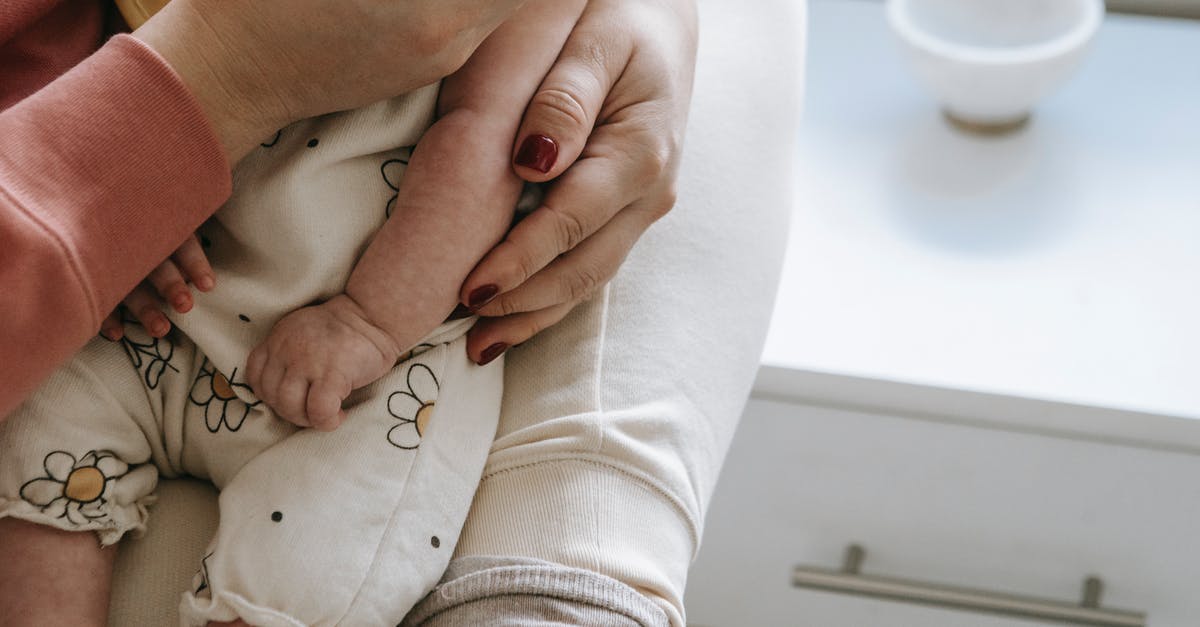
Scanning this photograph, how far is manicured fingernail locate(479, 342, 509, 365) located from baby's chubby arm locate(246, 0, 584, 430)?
31mm

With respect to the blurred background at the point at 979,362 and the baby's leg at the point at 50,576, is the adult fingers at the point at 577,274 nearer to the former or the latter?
the baby's leg at the point at 50,576

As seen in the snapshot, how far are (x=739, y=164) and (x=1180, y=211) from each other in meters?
0.56

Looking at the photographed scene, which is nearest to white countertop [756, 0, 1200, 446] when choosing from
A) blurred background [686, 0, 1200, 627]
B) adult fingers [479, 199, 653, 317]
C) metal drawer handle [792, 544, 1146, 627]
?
blurred background [686, 0, 1200, 627]

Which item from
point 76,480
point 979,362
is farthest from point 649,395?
point 979,362

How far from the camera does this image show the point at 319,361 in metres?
0.56

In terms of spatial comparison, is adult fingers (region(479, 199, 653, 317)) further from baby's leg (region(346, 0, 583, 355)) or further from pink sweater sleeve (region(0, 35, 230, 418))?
pink sweater sleeve (region(0, 35, 230, 418))

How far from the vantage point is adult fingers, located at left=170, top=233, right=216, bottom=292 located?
586 mm

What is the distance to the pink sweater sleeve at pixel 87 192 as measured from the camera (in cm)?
47

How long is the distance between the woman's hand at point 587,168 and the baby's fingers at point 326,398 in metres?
0.08

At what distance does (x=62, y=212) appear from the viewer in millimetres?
481

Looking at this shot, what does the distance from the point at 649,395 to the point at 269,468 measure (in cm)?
19

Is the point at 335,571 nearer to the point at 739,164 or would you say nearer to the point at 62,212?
the point at 62,212

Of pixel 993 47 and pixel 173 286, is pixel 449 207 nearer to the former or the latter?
pixel 173 286

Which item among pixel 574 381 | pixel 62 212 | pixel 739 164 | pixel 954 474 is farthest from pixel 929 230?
pixel 62 212
